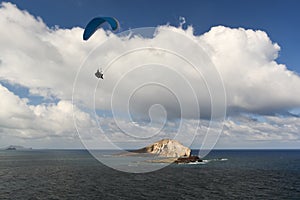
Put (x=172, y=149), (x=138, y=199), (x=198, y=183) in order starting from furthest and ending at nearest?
(x=172, y=149)
(x=198, y=183)
(x=138, y=199)

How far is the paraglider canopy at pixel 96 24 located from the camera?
3619cm

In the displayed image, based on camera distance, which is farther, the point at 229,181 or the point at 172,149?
the point at 172,149

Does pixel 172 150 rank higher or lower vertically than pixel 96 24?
lower

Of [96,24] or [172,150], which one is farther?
[172,150]

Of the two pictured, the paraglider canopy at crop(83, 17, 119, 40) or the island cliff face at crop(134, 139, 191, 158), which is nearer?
the paraglider canopy at crop(83, 17, 119, 40)

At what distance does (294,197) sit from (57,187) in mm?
59625

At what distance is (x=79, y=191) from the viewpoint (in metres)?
66.8

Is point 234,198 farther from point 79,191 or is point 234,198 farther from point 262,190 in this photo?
point 79,191

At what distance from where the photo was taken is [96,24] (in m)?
39.0

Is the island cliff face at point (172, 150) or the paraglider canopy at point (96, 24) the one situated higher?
the paraglider canopy at point (96, 24)

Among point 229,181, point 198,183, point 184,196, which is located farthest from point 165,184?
point 229,181

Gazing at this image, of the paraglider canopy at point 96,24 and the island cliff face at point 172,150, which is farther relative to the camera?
the island cliff face at point 172,150

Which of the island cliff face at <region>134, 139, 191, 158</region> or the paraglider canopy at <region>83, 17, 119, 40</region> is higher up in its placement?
the paraglider canopy at <region>83, 17, 119, 40</region>

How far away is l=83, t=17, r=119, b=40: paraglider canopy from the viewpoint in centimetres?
3619
